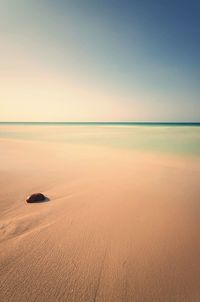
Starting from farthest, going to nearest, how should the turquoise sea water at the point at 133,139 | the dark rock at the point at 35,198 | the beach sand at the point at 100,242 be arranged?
1. the turquoise sea water at the point at 133,139
2. the dark rock at the point at 35,198
3. the beach sand at the point at 100,242

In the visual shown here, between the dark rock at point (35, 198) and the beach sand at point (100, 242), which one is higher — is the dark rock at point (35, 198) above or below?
above

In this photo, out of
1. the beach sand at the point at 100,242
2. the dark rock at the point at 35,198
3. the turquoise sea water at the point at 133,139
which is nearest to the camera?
the beach sand at the point at 100,242

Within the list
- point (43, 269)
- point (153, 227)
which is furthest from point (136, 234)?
point (43, 269)

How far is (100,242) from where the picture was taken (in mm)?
2699

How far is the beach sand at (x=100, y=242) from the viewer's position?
6.47ft

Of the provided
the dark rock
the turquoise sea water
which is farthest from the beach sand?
the turquoise sea water

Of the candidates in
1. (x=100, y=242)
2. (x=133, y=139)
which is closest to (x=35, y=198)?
(x=100, y=242)

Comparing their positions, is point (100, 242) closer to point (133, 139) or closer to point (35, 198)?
point (35, 198)

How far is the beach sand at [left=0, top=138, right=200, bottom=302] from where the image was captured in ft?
6.47

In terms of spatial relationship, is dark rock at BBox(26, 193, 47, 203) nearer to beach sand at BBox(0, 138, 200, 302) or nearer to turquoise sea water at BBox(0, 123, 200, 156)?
beach sand at BBox(0, 138, 200, 302)

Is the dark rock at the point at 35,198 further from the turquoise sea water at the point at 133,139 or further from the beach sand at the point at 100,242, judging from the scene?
the turquoise sea water at the point at 133,139

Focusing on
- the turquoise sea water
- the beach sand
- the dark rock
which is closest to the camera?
the beach sand

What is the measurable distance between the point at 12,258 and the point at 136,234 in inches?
70.1

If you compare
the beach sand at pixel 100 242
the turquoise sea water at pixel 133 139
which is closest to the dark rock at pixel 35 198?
the beach sand at pixel 100 242
